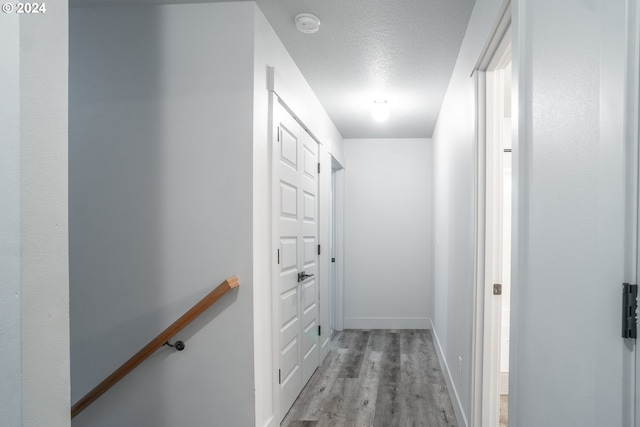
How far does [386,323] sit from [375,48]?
3869mm

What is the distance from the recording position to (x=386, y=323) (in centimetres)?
612

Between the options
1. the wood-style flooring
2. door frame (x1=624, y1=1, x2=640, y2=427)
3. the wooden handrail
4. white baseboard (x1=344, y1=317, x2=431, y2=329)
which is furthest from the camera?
white baseboard (x1=344, y1=317, x2=431, y2=329)

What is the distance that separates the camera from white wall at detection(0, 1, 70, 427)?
3.91 feet

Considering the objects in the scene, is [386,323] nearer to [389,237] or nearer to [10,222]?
[389,237]

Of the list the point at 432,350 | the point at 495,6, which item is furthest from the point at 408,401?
the point at 495,6

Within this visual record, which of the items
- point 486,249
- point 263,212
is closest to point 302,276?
point 263,212

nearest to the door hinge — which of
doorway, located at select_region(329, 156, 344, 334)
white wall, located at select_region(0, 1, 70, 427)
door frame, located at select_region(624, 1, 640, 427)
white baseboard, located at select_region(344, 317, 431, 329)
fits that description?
door frame, located at select_region(624, 1, 640, 427)

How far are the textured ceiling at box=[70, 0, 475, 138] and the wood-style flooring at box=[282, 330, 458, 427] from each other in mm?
2385

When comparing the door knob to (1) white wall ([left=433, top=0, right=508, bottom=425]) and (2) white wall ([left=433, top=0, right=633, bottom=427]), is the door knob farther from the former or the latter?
(2) white wall ([left=433, top=0, right=633, bottom=427])

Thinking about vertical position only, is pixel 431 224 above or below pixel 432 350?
above

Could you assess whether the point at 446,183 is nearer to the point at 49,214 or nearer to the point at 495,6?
the point at 495,6

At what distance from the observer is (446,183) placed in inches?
161

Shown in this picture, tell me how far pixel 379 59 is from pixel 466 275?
5.10ft

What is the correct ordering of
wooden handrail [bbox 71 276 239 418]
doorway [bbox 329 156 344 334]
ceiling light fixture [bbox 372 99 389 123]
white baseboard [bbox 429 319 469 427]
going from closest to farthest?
wooden handrail [bbox 71 276 239 418]
white baseboard [bbox 429 319 469 427]
ceiling light fixture [bbox 372 99 389 123]
doorway [bbox 329 156 344 334]
